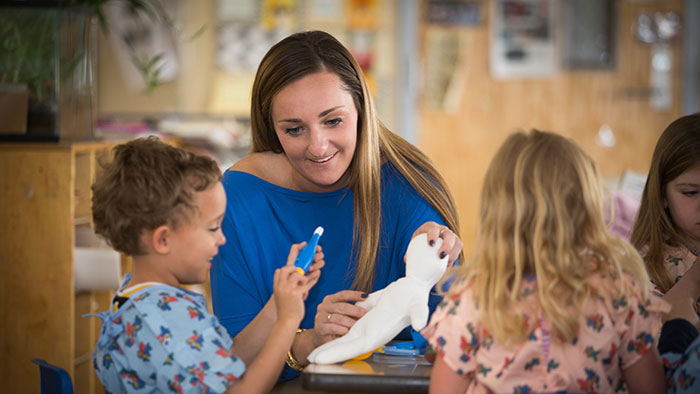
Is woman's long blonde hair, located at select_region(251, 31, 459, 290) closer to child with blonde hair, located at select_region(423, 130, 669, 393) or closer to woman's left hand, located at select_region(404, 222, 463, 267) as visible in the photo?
woman's left hand, located at select_region(404, 222, 463, 267)

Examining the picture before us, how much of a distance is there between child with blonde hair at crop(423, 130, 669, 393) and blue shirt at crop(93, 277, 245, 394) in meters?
0.33

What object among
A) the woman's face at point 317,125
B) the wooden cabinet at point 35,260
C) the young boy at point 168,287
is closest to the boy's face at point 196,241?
the young boy at point 168,287

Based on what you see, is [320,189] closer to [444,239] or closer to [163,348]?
[444,239]

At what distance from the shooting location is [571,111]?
15.0 feet

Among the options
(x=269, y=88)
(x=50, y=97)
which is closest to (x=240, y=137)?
(x=50, y=97)

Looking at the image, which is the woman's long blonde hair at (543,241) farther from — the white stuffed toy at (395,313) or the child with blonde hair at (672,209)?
the child with blonde hair at (672,209)

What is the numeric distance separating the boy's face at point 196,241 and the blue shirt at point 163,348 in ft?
0.16

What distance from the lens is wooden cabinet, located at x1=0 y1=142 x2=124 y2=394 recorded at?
2295 mm

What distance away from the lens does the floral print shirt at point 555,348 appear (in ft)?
3.67

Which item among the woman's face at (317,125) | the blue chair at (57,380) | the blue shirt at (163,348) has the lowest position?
the blue chair at (57,380)

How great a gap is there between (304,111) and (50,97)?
114 centimetres

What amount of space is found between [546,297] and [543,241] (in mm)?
84

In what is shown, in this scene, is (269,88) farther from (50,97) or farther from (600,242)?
(50,97)

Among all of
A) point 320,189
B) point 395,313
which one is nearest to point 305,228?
point 320,189
